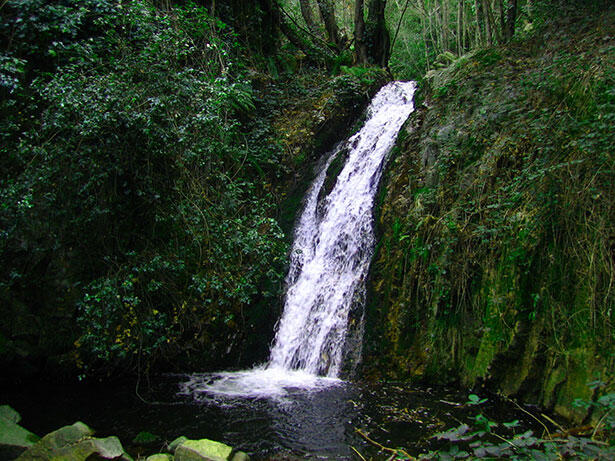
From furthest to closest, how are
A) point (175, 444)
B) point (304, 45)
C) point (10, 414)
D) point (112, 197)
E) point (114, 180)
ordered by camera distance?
point (304, 45), point (112, 197), point (114, 180), point (10, 414), point (175, 444)

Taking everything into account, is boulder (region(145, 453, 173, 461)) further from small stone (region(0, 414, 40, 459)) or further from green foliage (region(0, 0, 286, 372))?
green foliage (region(0, 0, 286, 372))

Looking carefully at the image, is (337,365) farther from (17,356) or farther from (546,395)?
(17,356)

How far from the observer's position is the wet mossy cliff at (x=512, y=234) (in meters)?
4.71

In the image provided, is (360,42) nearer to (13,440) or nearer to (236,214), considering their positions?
(236,214)

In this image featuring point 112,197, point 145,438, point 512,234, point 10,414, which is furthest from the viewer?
point 112,197

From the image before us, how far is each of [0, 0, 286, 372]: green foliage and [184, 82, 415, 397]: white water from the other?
1362 millimetres

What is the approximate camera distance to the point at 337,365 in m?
6.93

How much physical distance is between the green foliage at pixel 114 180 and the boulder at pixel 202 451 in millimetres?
1898

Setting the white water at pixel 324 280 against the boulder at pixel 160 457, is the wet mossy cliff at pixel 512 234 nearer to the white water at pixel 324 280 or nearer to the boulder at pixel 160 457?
the white water at pixel 324 280

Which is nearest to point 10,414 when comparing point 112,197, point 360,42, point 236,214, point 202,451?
point 202,451

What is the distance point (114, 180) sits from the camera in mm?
6367

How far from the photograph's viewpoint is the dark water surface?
15.5 feet

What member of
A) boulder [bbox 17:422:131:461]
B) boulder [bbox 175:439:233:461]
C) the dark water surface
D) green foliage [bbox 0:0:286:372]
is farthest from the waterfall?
boulder [bbox 17:422:131:461]

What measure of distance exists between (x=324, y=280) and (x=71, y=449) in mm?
4817
